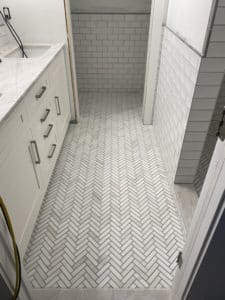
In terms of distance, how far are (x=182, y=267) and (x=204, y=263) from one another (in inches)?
9.4

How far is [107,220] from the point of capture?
168cm

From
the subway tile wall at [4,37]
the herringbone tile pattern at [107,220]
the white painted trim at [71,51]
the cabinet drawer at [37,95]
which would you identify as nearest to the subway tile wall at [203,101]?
the herringbone tile pattern at [107,220]

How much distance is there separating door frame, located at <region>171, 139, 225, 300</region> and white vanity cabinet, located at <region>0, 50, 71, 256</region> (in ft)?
2.80

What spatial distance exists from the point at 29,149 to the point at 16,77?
50cm

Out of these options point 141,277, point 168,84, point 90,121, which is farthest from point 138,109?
point 141,277

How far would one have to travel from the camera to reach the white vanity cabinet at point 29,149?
1144mm

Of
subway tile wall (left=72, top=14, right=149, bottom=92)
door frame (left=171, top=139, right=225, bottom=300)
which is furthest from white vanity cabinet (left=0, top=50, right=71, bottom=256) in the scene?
subway tile wall (left=72, top=14, right=149, bottom=92)

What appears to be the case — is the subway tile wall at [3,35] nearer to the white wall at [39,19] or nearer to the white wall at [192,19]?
the white wall at [39,19]

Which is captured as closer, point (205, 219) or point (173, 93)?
point (205, 219)

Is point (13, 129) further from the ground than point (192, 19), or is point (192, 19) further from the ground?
point (192, 19)

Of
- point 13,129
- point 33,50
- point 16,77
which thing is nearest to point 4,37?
point 33,50

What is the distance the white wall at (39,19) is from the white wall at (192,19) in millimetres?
1068

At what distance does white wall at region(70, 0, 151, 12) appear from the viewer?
296 centimetres

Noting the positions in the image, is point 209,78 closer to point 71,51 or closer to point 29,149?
point 29,149
